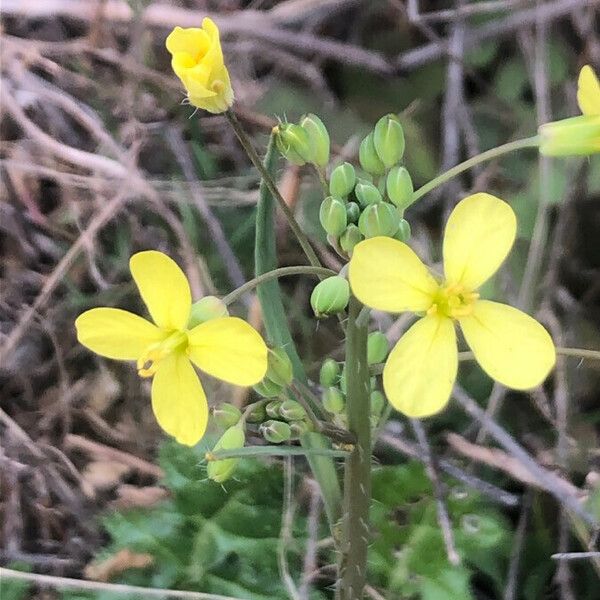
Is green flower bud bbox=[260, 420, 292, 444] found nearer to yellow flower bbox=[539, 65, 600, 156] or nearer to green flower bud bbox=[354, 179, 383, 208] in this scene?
green flower bud bbox=[354, 179, 383, 208]

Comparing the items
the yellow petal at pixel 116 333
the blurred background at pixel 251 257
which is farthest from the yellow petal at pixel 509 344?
the blurred background at pixel 251 257

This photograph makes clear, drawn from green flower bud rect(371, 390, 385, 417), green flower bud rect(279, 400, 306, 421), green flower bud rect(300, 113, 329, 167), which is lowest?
green flower bud rect(279, 400, 306, 421)

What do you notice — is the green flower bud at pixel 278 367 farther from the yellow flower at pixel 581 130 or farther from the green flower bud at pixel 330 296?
the yellow flower at pixel 581 130

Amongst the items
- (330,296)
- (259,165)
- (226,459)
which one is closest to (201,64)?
(259,165)

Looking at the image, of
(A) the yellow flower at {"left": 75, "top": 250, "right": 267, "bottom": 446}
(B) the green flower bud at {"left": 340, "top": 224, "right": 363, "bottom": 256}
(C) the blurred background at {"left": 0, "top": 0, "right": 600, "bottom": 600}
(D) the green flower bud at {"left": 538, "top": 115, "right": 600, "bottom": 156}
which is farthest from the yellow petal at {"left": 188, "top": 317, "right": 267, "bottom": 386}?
(C) the blurred background at {"left": 0, "top": 0, "right": 600, "bottom": 600}

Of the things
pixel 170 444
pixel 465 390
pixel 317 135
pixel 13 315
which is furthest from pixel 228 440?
pixel 13 315

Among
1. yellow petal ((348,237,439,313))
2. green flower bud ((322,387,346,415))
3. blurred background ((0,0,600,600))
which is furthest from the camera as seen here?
blurred background ((0,0,600,600))
